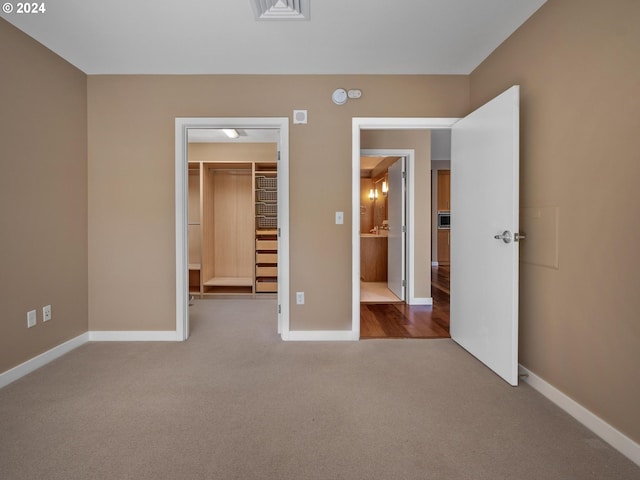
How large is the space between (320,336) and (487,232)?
5.58 ft

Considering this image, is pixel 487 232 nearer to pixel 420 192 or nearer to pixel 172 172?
pixel 420 192

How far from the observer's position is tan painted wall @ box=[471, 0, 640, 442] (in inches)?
59.8

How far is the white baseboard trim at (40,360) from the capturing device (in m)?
2.19

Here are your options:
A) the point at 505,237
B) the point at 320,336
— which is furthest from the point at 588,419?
the point at 320,336

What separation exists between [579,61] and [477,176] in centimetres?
92

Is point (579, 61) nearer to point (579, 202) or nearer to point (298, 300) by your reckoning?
point (579, 202)

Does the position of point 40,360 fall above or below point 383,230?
below

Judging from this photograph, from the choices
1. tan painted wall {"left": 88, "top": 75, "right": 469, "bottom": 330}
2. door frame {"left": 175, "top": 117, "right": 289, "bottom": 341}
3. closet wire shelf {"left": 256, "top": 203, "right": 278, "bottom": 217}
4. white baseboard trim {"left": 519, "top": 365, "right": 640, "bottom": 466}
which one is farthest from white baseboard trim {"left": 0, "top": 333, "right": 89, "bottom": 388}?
white baseboard trim {"left": 519, "top": 365, "right": 640, "bottom": 466}

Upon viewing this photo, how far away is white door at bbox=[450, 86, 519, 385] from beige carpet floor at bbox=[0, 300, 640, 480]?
238 mm

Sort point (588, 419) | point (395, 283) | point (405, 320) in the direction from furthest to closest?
point (395, 283), point (405, 320), point (588, 419)

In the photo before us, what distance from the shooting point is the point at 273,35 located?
2.36 m

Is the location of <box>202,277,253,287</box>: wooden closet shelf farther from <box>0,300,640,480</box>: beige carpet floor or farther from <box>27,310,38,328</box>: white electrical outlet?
<box>27,310,38,328</box>: white electrical outlet

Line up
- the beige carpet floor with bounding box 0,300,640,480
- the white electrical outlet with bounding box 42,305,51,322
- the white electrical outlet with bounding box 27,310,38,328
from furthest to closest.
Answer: the white electrical outlet with bounding box 42,305,51,322
the white electrical outlet with bounding box 27,310,38,328
the beige carpet floor with bounding box 0,300,640,480

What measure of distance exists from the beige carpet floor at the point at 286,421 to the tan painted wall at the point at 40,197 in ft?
1.23
